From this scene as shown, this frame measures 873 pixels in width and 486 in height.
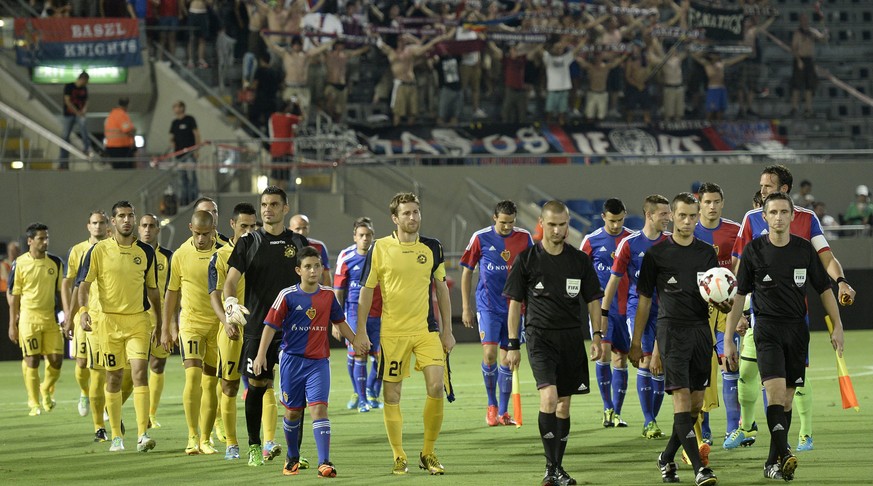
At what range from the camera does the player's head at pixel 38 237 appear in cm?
1484

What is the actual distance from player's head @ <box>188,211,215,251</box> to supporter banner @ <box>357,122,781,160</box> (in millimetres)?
16061

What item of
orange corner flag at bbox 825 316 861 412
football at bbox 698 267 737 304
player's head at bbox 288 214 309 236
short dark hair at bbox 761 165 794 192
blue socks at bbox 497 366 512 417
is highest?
short dark hair at bbox 761 165 794 192

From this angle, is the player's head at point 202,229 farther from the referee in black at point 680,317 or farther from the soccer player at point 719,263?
the soccer player at point 719,263

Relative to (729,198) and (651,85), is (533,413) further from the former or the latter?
(651,85)

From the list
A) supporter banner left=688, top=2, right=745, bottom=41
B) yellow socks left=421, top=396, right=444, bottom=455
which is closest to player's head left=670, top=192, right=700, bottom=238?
yellow socks left=421, top=396, right=444, bottom=455

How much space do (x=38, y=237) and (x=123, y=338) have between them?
413cm

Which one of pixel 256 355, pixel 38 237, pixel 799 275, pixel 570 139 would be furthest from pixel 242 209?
pixel 570 139

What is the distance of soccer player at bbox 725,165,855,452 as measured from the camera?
9344mm

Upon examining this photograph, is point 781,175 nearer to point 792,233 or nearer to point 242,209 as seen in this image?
point 792,233

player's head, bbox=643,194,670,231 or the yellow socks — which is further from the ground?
player's head, bbox=643,194,670,231

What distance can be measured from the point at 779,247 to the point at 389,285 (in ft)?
9.31

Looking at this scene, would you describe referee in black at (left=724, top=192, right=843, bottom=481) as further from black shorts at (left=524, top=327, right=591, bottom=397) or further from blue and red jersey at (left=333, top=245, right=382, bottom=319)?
blue and red jersey at (left=333, top=245, right=382, bottom=319)

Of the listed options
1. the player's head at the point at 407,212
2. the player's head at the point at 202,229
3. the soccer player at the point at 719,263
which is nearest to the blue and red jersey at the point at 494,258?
the soccer player at the point at 719,263

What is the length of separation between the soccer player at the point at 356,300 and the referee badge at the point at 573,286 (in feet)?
17.8
